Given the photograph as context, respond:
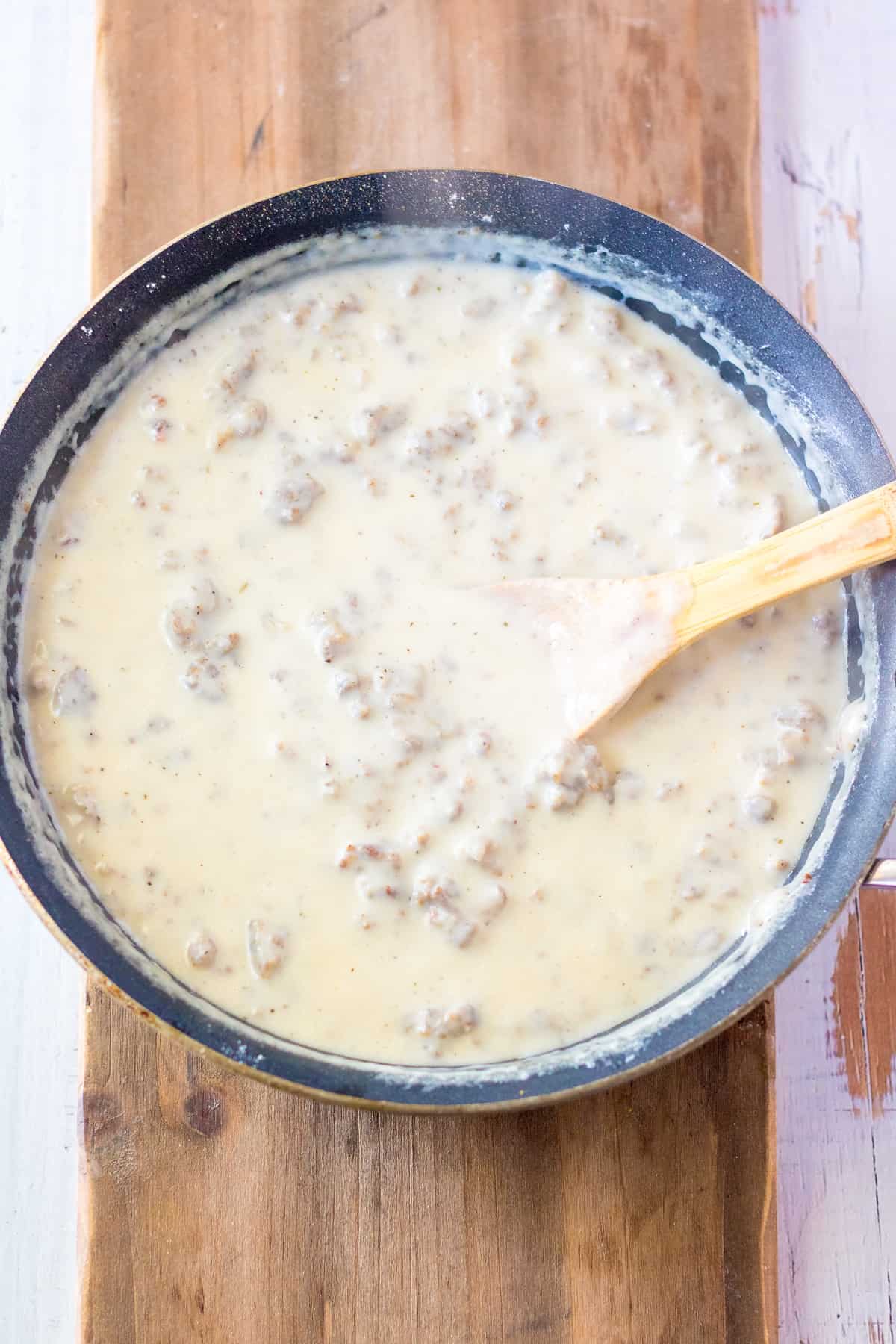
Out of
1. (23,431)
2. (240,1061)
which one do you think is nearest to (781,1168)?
(240,1061)

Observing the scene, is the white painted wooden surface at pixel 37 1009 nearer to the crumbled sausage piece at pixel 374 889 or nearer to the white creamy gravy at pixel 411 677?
the white creamy gravy at pixel 411 677

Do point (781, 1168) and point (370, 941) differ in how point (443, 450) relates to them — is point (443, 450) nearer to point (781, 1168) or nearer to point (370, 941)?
point (370, 941)

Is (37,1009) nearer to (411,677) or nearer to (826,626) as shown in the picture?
(411,677)

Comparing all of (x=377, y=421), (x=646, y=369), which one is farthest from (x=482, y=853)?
(x=646, y=369)

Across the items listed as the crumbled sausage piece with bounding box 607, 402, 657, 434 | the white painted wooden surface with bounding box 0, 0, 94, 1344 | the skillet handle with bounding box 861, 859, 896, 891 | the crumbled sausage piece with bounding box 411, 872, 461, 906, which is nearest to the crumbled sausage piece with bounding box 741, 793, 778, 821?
the skillet handle with bounding box 861, 859, 896, 891

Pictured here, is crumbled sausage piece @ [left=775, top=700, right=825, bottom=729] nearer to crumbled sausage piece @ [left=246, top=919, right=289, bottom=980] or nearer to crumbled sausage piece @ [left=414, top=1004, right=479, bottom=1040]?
crumbled sausage piece @ [left=414, top=1004, right=479, bottom=1040]
